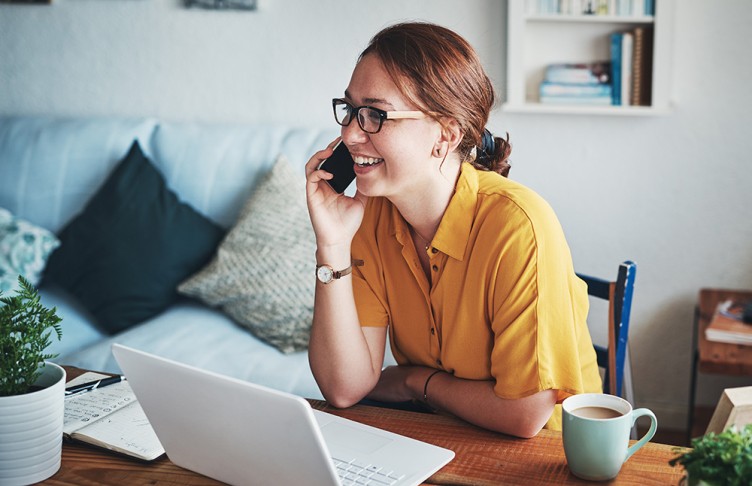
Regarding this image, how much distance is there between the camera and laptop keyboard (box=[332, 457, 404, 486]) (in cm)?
109

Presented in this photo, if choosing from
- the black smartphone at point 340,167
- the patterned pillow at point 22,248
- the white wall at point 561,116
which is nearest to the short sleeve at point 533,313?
the black smartphone at point 340,167

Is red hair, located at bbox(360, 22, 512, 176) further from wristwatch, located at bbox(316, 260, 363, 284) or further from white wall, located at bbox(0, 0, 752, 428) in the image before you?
white wall, located at bbox(0, 0, 752, 428)

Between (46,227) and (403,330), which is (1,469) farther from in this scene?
(46,227)

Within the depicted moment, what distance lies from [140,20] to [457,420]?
2321mm

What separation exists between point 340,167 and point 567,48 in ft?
4.63

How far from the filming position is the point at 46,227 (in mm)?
2949

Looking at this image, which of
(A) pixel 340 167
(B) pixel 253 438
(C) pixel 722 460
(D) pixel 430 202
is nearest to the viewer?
(C) pixel 722 460

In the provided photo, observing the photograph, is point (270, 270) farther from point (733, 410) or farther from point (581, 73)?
point (733, 410)

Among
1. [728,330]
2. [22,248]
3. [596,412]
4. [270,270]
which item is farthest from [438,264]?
[22,248]

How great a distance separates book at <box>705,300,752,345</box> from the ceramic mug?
4.44 ft

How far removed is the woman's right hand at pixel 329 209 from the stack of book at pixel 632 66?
4.50 ft

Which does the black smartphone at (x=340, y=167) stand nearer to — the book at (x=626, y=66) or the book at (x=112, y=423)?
the book at (x=112, y=423)

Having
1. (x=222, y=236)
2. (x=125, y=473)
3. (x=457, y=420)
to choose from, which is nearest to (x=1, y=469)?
(x=125, y=473)

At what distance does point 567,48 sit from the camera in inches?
108
